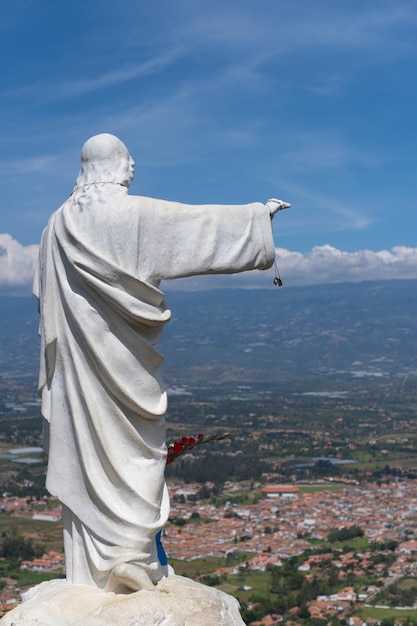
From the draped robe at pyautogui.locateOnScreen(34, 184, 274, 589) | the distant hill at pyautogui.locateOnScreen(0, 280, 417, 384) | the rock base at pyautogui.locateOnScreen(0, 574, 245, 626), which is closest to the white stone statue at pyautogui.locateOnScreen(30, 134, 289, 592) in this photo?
the draped robe at pyautogui.locateOnScreen(34, 184, 274, 589)

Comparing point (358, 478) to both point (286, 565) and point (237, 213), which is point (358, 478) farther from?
point (237, 213)

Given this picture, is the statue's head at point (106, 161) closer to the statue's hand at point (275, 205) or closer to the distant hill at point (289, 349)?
the statue's hand at point (275, 205)

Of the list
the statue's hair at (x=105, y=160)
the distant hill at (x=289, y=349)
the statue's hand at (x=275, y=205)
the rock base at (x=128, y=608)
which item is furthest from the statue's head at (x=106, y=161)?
Answer: the distant hill at (x=289, y=349)

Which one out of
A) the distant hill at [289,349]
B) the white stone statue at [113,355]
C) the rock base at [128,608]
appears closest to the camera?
the rock base at [128,608]

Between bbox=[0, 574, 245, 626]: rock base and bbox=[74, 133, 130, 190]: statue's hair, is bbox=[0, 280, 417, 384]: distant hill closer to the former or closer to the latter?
bbox=[74, 133, 130, 190]: statue's hair

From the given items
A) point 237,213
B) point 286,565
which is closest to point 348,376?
point 286,565

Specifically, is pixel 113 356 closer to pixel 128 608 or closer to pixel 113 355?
pixel 113 355
